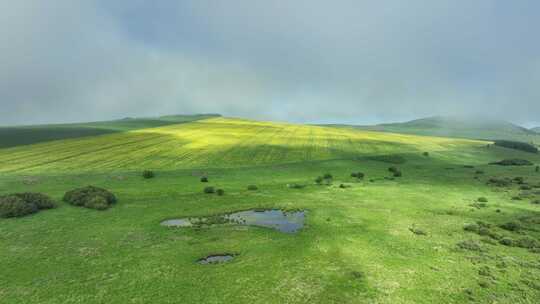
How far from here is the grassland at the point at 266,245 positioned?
22.4 meters

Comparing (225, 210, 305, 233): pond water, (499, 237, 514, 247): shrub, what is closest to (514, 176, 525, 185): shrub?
(499, 237, 514, 247): shrub

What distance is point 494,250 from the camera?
99.1 ft

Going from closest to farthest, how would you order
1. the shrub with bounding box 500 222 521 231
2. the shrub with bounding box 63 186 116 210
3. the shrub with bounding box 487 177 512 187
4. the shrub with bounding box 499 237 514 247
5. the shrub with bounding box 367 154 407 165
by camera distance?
the shrub with bounding box 499 237 514 247 < the shrub with bounding box 500 222 521 231 < the shrub with bounding box 63 186 116 210 < the shrub with bounding box 487 177 512 187 < the shrub with bounding box 367 154 407 165

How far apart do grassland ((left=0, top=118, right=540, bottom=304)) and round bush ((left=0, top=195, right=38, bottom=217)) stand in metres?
1.68

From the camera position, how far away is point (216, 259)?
28.6 metres

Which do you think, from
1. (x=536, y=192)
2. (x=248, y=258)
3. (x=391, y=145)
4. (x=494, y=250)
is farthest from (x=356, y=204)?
(x=391, y=145)

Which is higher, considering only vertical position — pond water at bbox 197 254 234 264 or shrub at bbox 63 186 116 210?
shrub at bbox 63 186 116 210

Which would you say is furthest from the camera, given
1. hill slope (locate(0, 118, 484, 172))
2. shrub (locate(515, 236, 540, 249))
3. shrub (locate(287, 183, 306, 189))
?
hill slope (locate(0, 118, 484, 172))

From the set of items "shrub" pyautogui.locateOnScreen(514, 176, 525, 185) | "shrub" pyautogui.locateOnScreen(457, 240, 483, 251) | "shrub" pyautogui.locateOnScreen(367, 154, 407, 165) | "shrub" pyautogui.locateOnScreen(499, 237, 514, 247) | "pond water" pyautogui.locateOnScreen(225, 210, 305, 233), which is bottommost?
"pond water" pyautogui.locateOnScreen(225, 210, 305, 233)

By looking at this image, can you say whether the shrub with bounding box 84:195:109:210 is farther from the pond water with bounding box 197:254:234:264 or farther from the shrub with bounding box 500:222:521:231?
the shrub with bounding box 500:222:521:231

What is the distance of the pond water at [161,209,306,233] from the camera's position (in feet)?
126

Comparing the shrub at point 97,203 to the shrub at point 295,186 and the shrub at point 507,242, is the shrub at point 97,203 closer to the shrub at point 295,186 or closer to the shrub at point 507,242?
the shrub at point 295,186

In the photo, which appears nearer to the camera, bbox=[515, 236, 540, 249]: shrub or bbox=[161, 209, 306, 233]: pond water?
bbox=[515, 236, 540, 249]: shrub

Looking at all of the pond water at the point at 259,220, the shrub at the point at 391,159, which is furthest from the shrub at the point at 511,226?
the shrub at the point at 391,159
